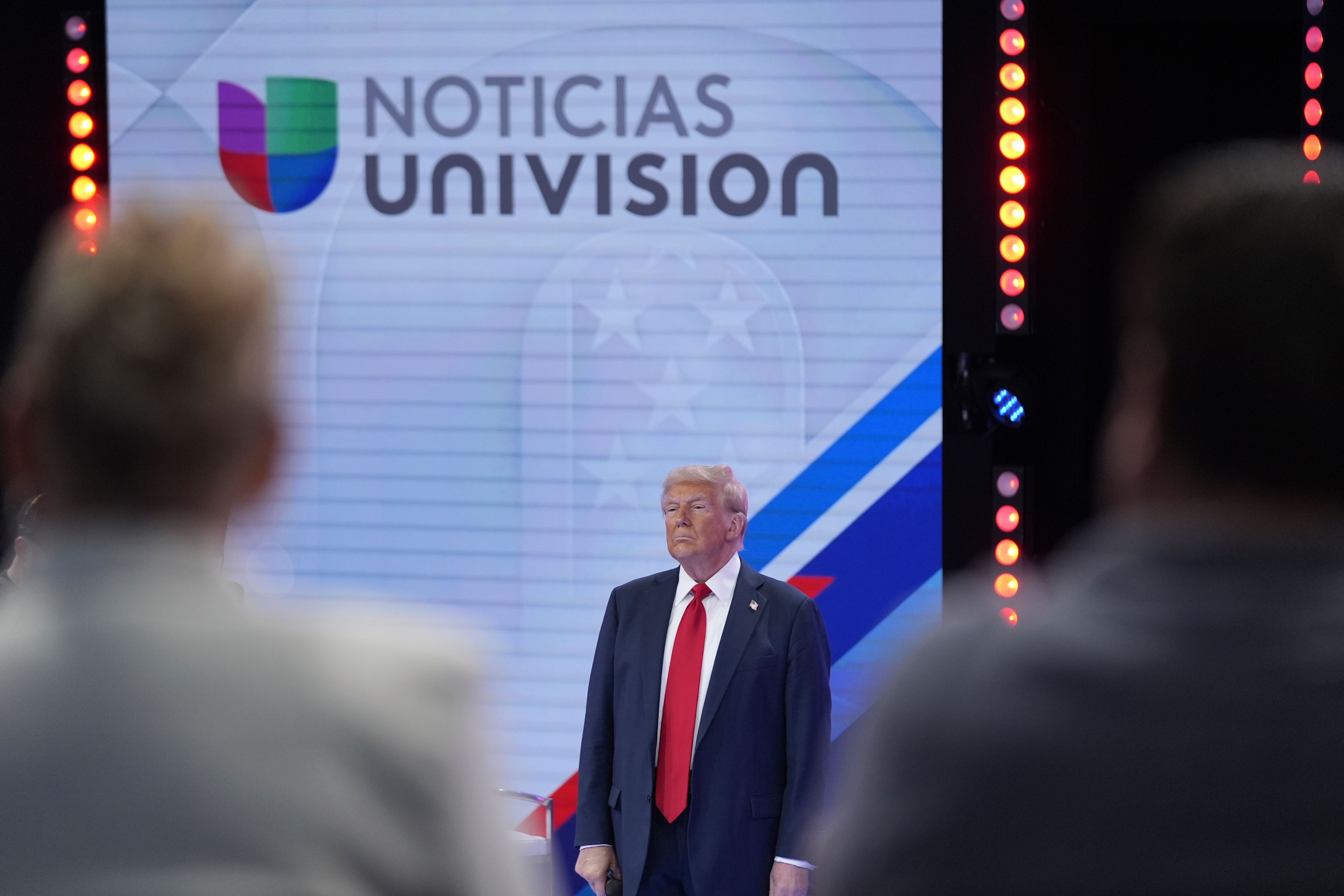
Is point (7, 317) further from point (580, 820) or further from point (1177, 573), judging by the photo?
point (1177, 573)

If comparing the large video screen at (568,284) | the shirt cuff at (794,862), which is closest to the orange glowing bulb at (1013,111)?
the large video screen at (568,284)

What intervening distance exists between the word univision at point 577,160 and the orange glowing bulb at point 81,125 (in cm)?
80

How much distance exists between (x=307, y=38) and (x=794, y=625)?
2224 mm

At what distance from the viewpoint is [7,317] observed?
4523 mm

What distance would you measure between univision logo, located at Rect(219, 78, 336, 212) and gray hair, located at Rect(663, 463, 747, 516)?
1.41 metres

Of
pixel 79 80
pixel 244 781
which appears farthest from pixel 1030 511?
pixel 244 781

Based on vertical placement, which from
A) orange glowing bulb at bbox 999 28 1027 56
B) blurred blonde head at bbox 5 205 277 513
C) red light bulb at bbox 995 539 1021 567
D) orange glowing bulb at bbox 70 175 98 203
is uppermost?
orange glowing bulb at bbox 999 28 1027 56

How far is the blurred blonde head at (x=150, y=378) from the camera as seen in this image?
0.81 metres

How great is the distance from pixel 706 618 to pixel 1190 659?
10.3 ft

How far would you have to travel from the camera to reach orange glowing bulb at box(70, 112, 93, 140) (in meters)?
4.52

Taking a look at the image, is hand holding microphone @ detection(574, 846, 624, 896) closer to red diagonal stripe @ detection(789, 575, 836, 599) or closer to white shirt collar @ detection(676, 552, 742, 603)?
white shirt collar @ detection(676, 552, 742, 603)

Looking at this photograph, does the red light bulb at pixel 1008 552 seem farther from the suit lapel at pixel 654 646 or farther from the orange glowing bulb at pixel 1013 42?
the orange glowing bulb at pixel 1013 42

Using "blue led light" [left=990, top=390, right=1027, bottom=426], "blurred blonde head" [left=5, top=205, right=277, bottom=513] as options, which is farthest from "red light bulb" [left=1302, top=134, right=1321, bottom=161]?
"blurred blonde head" [left=5, top=205, right=277, bottom=513]

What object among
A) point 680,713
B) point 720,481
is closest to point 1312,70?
point 720,481
